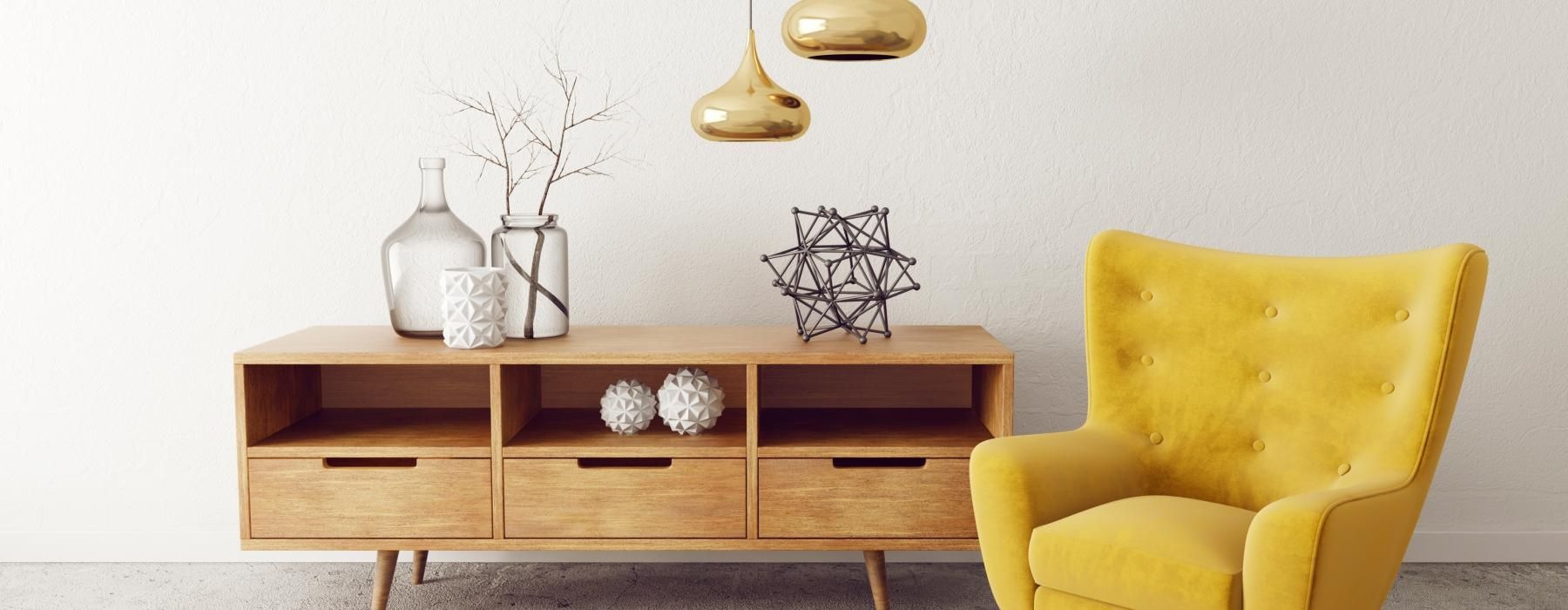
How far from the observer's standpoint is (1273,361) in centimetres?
192

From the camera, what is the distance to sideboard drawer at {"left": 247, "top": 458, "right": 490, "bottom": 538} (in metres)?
2.09

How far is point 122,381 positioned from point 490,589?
39.0 inches

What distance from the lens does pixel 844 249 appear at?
2.22 m

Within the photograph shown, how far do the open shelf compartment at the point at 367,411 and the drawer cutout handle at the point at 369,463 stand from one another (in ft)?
0.09

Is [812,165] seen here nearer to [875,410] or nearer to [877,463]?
[875,410]

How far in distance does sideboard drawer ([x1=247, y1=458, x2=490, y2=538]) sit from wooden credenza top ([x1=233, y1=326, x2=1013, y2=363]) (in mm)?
203

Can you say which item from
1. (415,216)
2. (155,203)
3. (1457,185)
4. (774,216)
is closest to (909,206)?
(774,216)

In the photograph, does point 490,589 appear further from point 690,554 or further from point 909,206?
point 909,206

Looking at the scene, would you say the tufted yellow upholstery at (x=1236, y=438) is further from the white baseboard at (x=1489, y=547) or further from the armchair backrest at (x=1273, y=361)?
the white baseboard at (x=1489, y=547)

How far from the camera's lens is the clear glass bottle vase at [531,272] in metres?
2.22

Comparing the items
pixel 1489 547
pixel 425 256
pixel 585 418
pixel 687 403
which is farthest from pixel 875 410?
pixel 1489 547

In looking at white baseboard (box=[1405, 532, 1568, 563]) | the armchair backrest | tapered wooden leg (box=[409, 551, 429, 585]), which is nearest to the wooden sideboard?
the armchair backrest

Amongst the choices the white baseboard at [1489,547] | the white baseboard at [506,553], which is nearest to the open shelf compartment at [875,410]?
the white baseboard at [506,553]

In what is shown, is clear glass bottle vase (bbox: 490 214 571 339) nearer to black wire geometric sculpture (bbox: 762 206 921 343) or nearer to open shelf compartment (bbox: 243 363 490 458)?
open shelf compartment (bbox: 243 363 490 458)
